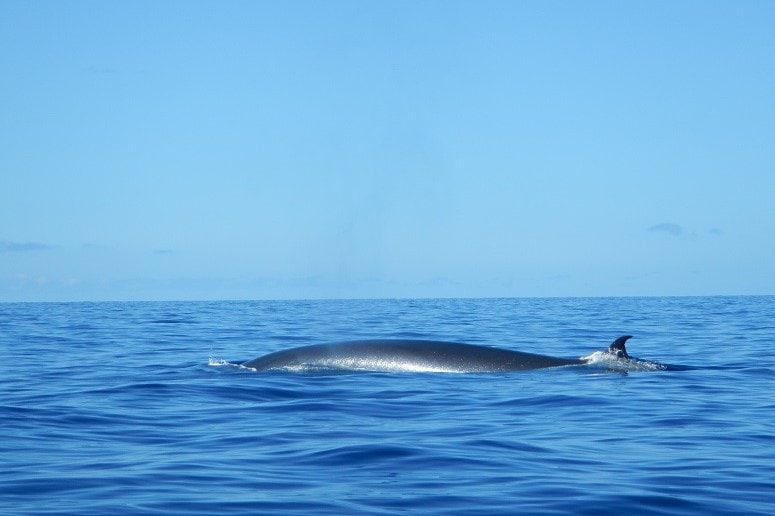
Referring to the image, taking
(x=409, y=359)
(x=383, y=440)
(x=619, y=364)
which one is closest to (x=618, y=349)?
(x=619, y=364)

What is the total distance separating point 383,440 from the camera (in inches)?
402

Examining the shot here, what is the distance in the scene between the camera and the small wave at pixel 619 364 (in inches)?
674

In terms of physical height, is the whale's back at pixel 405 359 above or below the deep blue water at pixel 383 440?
above

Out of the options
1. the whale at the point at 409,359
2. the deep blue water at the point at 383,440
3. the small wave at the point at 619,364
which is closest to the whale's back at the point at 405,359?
the whale at the point at 409,359

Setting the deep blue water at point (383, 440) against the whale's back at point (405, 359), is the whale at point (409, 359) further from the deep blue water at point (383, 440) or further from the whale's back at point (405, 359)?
the deep blue water at point (383, 440)

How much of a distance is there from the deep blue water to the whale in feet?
1.40

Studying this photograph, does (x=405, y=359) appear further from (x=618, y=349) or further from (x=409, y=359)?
(x=618, y=349)

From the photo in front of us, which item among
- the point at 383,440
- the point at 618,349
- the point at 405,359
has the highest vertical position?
the point at 618,349

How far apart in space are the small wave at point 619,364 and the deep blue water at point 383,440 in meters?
0.39

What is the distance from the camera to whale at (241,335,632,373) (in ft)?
54.4

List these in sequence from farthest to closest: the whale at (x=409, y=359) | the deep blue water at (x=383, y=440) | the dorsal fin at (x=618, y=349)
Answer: the dorsal fin at (x=618, y=349) < the whale at (x=409, y=359) < the deep blue water at (x=383, y=440)

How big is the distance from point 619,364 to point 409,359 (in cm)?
319

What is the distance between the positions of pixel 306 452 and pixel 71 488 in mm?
2219

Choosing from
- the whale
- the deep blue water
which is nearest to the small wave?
the whale
